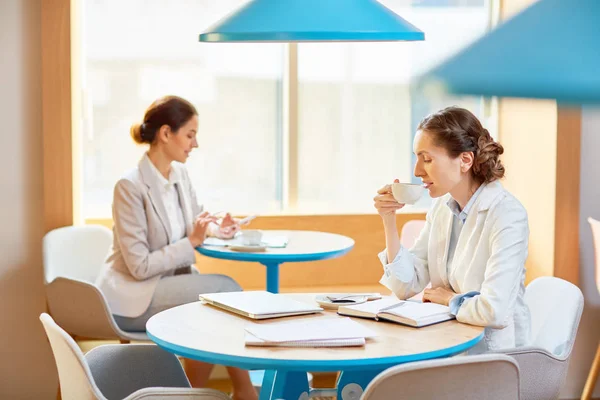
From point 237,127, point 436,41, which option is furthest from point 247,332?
point 436,41

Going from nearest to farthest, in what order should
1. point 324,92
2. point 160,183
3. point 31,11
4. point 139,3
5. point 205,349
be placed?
point 205,349 → point 160,183 → point 31,11 → point 139,3 → point 324,92

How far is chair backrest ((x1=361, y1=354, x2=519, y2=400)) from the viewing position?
1.79m

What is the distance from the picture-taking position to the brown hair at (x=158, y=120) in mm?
3814

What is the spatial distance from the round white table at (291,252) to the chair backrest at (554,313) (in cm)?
101

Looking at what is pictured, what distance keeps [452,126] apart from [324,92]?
2.25m

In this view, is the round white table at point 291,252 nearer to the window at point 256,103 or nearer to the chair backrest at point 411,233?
the chair backrest at point 411,233

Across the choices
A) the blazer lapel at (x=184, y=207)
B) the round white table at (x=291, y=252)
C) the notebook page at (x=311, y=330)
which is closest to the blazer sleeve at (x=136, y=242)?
the round white table at (x=291, y=252)

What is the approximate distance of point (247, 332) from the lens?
7.11 ft

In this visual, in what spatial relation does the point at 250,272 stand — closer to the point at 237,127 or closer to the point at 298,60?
the point at 237,127

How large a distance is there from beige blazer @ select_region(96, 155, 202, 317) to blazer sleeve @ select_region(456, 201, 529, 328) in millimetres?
1627

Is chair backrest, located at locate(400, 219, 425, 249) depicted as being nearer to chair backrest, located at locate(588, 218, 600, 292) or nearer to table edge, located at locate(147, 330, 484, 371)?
chair backrest, located at locate(588, 218, 600, 292)

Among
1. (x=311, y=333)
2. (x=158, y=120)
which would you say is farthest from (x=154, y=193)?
(x=311, y=333)

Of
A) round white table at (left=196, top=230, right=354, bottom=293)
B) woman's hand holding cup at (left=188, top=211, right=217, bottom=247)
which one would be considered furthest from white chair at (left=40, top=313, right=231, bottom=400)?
woman's hand holding cup at (left=188, top=211, right=217, bottom=247)

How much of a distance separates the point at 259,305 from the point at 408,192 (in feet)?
1.82
